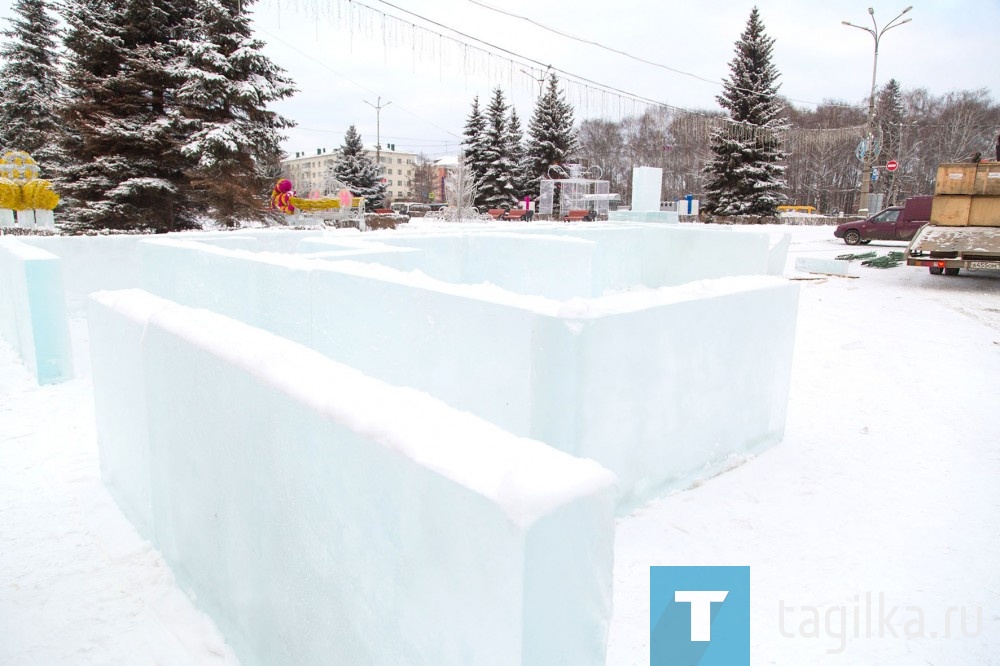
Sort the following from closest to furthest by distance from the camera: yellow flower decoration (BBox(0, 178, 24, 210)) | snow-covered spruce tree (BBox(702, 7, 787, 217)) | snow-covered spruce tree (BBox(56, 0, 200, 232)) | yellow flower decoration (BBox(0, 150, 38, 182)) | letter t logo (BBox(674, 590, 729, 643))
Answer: letter t logo (BBox(674, 590, 729, 643)), yellow flower decoration (BBox(0, 178, 24, 210)), yellow flower decoration (BBox(0, 150, 38, 182)), snow-covered spruce tree (BBox(56, 0, 200, 232)), snow-covered spruce tree (BBox(702, 7, 787, 217))

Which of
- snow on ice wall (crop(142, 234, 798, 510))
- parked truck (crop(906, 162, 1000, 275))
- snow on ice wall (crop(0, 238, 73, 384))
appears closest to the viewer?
snow on ice wall (crop(142, 234, 798, 510))

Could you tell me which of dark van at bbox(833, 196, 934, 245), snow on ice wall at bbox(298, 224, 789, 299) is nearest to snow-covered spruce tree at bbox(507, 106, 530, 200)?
dark van at bbox(833, 196, 934, 245)

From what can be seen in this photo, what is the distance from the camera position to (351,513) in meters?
1.77

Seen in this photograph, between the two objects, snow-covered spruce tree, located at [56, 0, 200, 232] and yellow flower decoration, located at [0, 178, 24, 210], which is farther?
snow-covered spruce tree, located at [56, 0, 200, 232]

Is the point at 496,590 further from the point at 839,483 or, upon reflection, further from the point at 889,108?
the point at 889,108

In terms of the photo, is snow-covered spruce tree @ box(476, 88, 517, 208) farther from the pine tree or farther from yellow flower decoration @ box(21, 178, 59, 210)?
the pine tree

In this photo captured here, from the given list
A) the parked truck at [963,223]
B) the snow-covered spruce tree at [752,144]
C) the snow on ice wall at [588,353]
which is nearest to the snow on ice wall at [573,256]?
the snow on ice wall at [588,353]

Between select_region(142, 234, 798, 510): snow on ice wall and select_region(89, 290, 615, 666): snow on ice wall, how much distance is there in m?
1.58

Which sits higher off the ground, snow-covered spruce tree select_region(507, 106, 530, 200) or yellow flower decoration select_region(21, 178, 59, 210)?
snow-covered spruce tree select_region(507, 106, 530, 200)

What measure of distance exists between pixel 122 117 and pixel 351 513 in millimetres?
20864

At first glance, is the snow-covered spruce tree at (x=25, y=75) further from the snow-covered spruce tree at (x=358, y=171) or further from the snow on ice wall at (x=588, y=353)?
the snow on ice wall at (x=588, y=353)

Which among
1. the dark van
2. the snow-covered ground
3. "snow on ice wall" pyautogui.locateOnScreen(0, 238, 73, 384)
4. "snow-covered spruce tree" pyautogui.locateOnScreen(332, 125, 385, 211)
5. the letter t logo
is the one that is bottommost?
the letter t logo

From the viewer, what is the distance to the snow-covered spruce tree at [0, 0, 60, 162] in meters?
29.2
